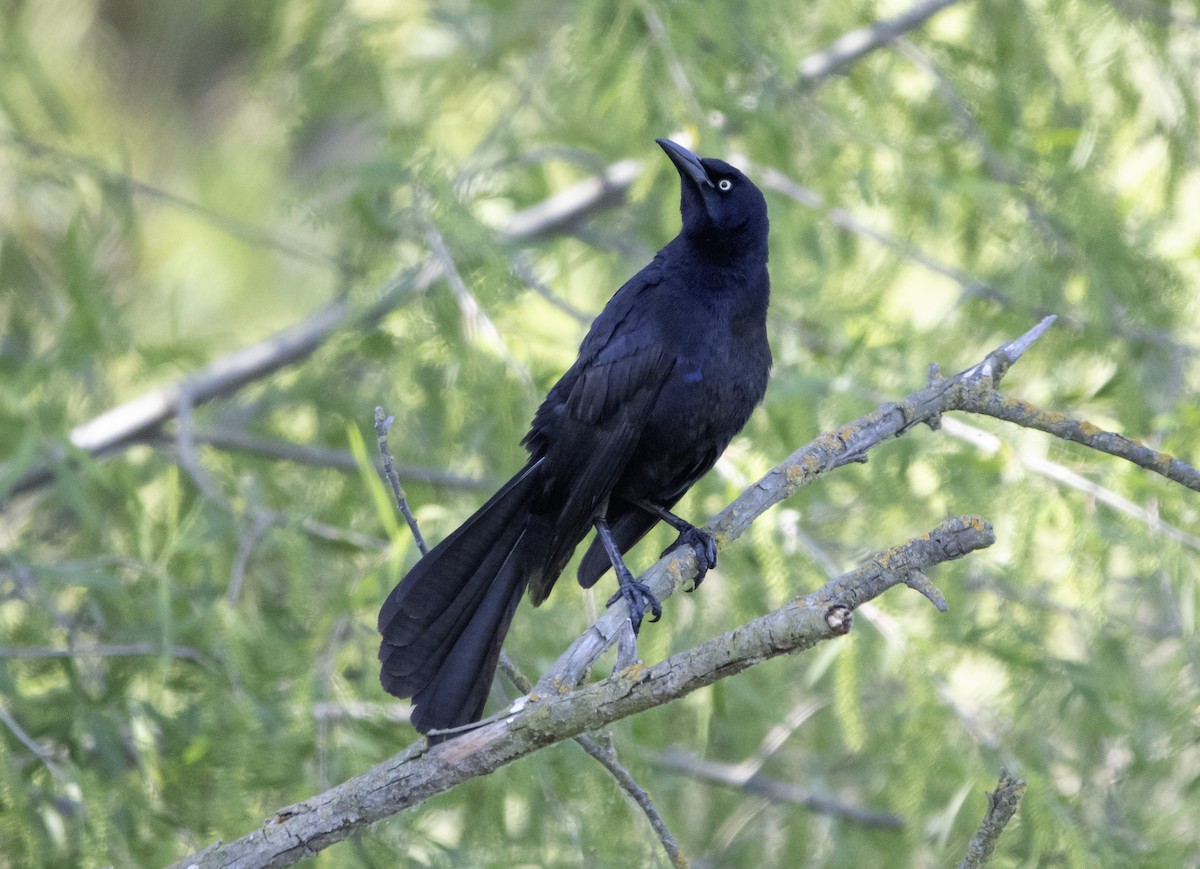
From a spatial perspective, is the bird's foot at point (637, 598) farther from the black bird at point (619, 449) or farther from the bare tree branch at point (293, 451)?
the bare tree branch at point (293, 451)

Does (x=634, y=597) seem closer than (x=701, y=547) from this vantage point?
Yes

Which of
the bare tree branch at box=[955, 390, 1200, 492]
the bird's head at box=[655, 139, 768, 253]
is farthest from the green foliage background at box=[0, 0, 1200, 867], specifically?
the bare tree branch at box=[955, 390, 1200, 492]

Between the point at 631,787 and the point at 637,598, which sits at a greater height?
the point at 637,598

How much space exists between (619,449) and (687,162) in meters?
0.94

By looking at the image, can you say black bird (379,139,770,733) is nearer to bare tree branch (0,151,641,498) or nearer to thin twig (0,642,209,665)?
thin twig (0,642,209,665)

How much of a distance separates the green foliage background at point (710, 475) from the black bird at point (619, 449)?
0.21 m

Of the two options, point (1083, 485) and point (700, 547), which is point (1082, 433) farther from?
point (700, 547)

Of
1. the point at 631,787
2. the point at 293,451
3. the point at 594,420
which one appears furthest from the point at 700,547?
the point at 293,451

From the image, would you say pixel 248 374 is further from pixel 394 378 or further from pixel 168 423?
pixel 394 378

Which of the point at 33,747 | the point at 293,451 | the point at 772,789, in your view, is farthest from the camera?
the point at 772,789

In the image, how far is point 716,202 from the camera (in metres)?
3.61

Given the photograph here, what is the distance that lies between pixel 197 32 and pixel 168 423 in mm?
5085

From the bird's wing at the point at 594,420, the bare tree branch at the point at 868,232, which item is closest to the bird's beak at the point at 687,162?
the bird's wing at the point at 594,420

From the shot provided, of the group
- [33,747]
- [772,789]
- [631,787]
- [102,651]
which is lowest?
[631,787]
